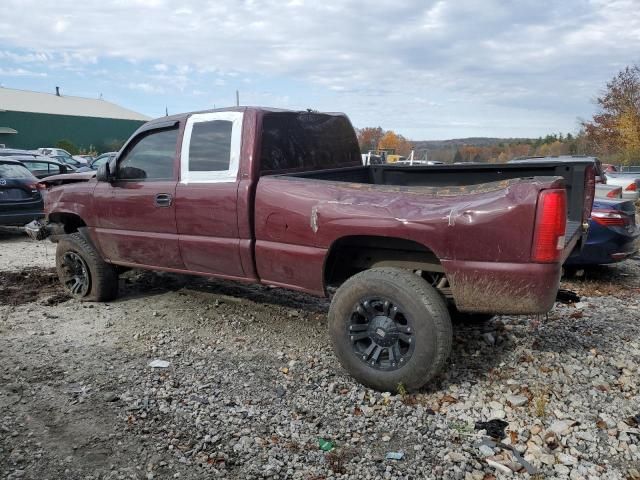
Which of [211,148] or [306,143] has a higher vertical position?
[306,143]

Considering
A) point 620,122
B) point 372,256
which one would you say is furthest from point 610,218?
point 620,122

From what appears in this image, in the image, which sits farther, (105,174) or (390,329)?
(105,174)

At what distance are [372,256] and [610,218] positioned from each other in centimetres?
383

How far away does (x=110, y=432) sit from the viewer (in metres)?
3.17

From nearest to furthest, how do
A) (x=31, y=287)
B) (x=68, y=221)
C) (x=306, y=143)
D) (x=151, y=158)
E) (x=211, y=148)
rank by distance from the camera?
1. (x=211, y=148)
2. (x=306, y=143)
3. (x=151, y=158)
4. (x=68, y=221)
5. (x=31, y=287)

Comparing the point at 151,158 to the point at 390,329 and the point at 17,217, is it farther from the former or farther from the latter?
the point at 17,217

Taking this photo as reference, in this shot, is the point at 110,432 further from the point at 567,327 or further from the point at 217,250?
the point at 567,327

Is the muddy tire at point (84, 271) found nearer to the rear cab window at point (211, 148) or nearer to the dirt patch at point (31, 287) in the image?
the dirt patch at point (31, 287)

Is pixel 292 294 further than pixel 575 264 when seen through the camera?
No

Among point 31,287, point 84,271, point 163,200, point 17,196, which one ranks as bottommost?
point 31,287

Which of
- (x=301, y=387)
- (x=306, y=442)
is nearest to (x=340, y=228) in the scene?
(x=301, y=387)

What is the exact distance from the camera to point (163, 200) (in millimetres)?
4738

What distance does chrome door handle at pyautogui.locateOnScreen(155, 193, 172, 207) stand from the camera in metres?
4.71

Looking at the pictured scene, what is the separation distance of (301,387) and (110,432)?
129 cm
